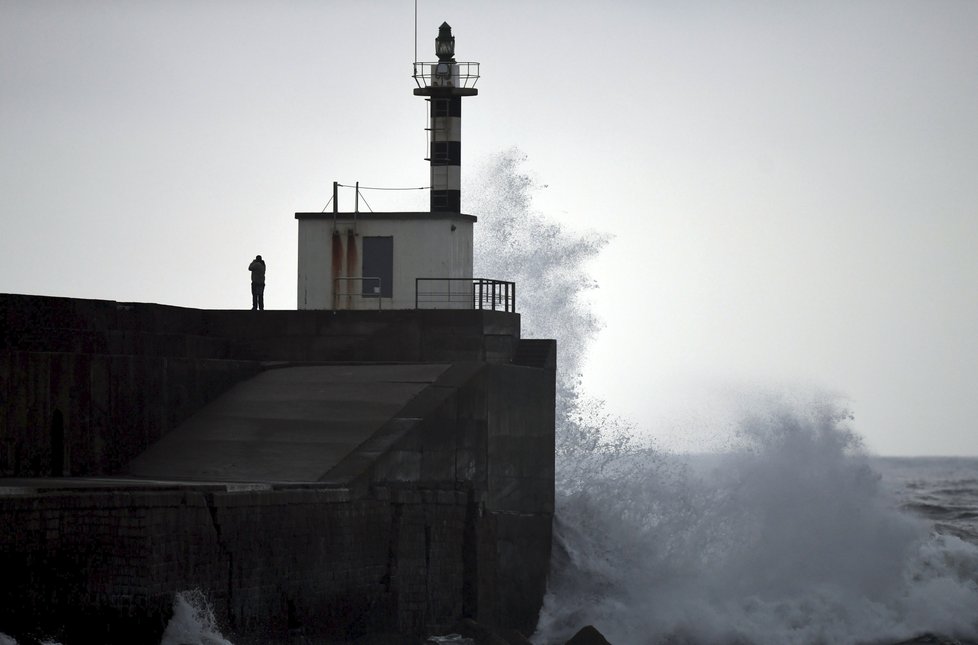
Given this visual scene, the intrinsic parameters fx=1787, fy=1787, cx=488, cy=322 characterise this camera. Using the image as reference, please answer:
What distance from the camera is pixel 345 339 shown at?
23516 millimetres

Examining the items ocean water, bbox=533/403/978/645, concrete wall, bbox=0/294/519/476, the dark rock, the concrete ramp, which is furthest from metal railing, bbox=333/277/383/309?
the dark rock

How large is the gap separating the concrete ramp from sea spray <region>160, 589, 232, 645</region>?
9.63 feet

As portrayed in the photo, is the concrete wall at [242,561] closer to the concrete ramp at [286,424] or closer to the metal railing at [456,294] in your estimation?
the concrete ramp at [286,424]

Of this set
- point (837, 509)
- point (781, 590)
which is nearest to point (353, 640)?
point (781, 590)

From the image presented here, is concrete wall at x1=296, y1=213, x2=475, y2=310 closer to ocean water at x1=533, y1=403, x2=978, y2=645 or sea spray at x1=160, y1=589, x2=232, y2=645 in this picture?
ocean water at x1=533, y1=403, x2=978, y2=645

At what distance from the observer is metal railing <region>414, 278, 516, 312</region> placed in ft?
79.8

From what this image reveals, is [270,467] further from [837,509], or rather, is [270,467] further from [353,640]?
[837,509]

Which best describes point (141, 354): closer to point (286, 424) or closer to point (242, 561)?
point (286, 424)

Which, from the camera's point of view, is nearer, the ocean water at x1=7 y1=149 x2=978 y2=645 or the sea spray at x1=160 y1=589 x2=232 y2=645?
the sea spray at x1=160 y1=589 x2=232 y2=645

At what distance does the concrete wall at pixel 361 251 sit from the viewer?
24.4m

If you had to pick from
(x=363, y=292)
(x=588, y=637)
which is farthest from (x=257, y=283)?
(x=588, y=637)

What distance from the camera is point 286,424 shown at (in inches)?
812

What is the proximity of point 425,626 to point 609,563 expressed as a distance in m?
5.11

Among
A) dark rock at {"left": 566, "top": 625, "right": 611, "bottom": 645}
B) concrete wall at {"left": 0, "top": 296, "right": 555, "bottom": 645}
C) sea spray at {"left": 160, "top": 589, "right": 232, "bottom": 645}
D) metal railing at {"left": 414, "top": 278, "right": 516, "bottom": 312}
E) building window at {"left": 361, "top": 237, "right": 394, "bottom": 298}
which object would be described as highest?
building window at {"left": 361, "top": 237, "right": 394, "bottom": 298}
